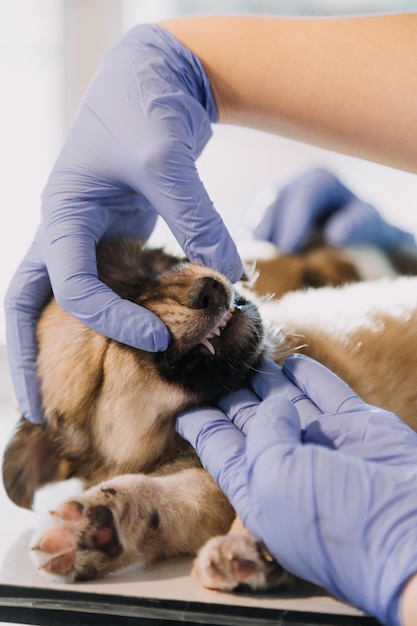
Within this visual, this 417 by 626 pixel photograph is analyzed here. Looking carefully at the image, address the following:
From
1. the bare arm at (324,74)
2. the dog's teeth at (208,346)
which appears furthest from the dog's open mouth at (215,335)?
the bare arm at (324,74)

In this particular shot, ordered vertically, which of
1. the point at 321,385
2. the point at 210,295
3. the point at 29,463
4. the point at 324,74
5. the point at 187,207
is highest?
the point at 324,74

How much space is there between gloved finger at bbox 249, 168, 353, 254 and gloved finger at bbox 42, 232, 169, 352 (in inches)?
35.4

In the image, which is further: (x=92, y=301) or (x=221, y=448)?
(x=92, y=301)

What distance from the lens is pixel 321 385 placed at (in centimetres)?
123

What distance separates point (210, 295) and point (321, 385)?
0.25m

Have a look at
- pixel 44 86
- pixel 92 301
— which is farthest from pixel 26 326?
pixel 44 86

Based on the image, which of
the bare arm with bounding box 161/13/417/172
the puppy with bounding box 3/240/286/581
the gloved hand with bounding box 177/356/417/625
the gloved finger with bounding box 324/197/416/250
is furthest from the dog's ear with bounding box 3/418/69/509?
the gloved finger with bounding box 324/197/416/250

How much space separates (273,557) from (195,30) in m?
1.06

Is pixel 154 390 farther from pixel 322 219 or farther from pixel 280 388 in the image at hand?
pixel 322 219

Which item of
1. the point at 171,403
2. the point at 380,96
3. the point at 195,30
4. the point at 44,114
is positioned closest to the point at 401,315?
the point at 380,96

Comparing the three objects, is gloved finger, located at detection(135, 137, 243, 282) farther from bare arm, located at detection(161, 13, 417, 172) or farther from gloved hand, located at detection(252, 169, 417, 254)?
gloved hand, located at detection(252, 169, 417, 254)

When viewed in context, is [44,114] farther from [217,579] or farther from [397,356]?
[217,579]

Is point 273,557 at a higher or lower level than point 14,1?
lower

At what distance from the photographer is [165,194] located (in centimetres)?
130
